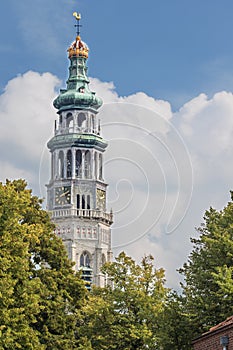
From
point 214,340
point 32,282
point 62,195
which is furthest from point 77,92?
point 214,340

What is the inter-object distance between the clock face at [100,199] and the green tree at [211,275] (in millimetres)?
102625

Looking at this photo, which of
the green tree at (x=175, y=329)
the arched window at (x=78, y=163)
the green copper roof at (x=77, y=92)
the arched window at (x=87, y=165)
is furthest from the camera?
the green copper roof at (x=77, y=92)

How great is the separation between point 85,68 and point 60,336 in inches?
4384

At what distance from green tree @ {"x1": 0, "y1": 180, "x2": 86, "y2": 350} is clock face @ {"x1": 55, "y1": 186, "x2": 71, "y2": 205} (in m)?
96.8

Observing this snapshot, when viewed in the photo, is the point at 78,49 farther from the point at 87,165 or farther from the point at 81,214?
the point at 81,214

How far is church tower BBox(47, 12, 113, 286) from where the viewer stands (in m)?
159

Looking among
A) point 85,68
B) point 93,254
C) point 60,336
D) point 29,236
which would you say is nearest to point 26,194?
point 29,236

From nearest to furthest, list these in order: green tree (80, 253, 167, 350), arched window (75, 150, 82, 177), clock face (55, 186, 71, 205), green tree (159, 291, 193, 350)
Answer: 1. green tree (159, 291, 193, 350)
2. green tree (80, 253, 167, 350)
3. clock face (55, 186, 71, 205)
4. arched window (75, 150, 82, 177)

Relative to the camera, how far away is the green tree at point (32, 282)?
50.0m

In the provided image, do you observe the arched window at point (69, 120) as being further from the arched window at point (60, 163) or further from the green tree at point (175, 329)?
the green tree at point (175, 329)

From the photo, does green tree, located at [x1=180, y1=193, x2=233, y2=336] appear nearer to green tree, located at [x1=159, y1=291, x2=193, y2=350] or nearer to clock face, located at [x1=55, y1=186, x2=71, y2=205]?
green tree, located at [x1=159, y1=291, x2=193, y2=350]

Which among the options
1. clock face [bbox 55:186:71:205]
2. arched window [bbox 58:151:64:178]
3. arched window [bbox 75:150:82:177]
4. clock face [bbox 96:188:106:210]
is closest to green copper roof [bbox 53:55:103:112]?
arched window [bbox 58:151:64:178]

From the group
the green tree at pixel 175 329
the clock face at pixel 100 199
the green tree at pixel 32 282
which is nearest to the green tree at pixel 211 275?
the green tree at pixel 175 329

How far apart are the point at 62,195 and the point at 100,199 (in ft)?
21.1
